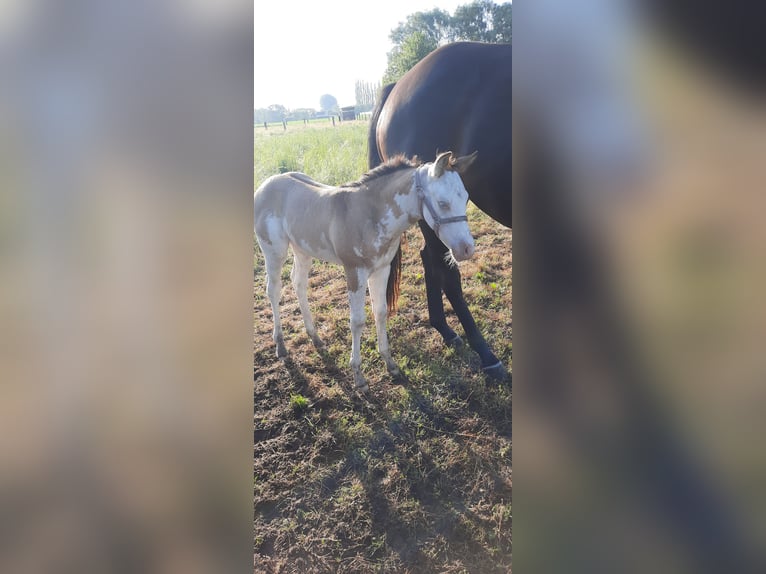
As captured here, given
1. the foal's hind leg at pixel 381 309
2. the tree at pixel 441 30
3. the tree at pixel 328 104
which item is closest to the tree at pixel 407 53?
the tree at pixel 441 30

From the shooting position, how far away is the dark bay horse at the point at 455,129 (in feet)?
5.96

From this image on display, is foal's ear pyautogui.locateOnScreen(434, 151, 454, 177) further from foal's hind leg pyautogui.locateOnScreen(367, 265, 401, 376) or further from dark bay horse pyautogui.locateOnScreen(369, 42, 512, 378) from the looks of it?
foal's hind leg pyautogui.locateOnScreen(367, 265, 401, 376)

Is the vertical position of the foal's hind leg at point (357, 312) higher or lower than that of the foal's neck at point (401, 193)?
lower

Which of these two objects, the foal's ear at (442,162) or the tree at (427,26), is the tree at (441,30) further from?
the foal's ear at (442,162)

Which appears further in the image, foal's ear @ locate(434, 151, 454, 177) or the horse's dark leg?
the horse's dark leg

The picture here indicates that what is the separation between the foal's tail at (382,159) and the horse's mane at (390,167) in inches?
3.5

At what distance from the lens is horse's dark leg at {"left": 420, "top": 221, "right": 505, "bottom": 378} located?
6.64 feet

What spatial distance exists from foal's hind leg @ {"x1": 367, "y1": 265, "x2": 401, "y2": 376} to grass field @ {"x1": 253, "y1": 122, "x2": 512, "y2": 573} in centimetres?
5
